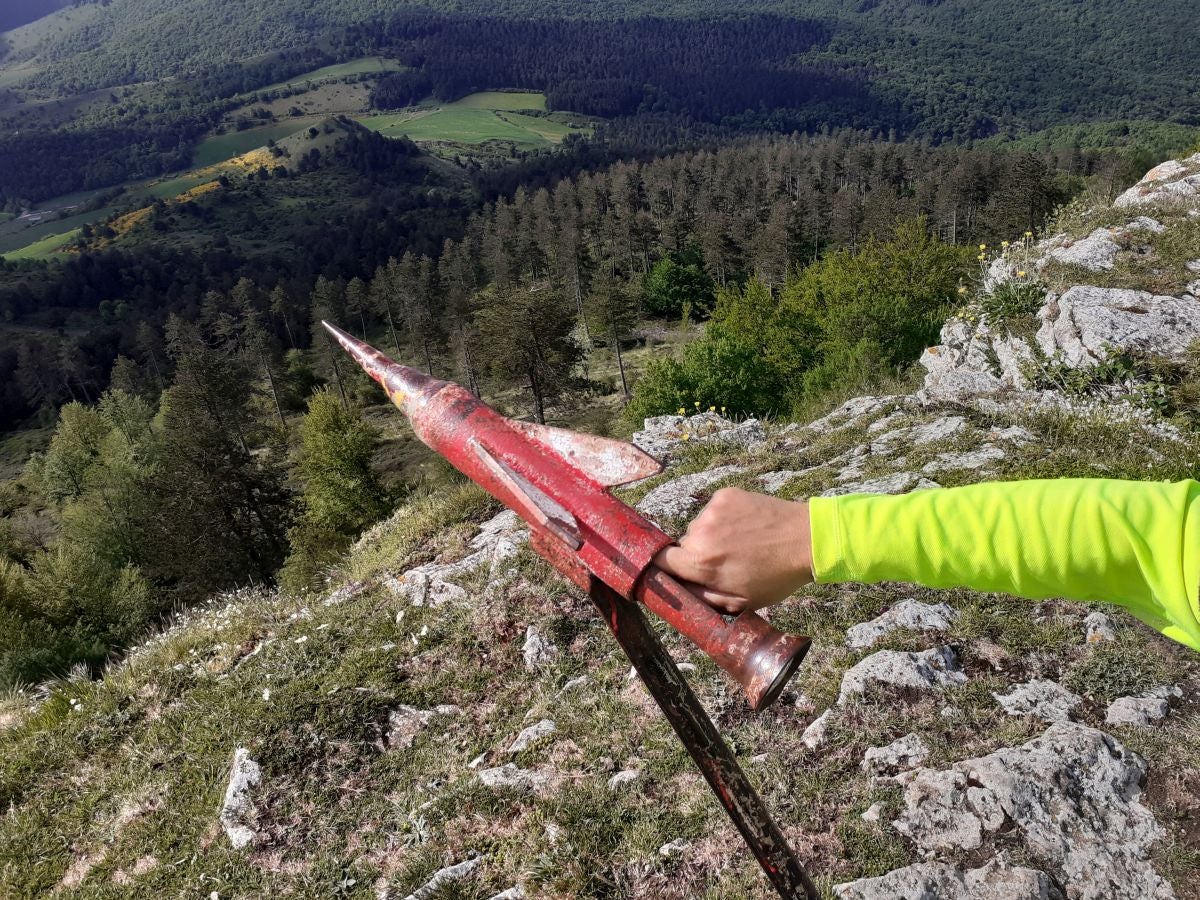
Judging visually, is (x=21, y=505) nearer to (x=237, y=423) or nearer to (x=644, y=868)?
(x=237, y=423)

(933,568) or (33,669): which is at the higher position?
(933,568)

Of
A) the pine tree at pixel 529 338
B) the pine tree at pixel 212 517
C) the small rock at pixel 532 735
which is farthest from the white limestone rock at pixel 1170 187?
the pine tree at pixel 212 517

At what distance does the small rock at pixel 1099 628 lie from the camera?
582 centimetres

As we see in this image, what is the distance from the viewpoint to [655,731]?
6.21 metres

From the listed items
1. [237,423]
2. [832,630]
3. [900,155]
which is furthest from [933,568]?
[900,155]

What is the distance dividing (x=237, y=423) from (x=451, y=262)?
46795mm

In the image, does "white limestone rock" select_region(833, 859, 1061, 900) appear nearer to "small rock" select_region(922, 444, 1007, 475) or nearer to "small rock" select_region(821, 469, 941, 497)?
"small rock" select_region(821, 469, 941, 497)

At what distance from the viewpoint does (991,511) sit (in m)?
2.31

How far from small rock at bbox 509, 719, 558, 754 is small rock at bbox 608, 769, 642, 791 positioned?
2.86 ft

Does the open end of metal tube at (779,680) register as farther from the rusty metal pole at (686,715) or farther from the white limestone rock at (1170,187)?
the white limestone rock at (1170,187)

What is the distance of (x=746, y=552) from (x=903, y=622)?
4788mm

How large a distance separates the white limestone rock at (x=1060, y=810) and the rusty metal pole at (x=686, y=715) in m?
2.08

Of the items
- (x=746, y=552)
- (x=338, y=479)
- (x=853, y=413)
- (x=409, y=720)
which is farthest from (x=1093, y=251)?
(x=338, y=479)

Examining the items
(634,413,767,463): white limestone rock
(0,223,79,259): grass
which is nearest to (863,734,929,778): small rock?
(634,413,767,463): white limestone rock
